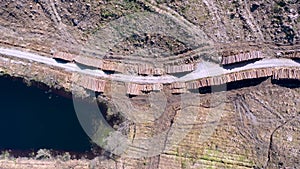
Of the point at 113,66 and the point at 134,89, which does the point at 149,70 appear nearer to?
the point at 134,89

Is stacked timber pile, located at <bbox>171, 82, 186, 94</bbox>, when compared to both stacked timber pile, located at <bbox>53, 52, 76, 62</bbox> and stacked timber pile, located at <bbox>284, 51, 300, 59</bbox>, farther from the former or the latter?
stacked timber pile, located at <bbox>53, 52, 76, 62</bbox>

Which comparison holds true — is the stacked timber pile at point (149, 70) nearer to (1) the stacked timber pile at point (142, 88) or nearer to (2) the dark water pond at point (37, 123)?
(1) the stacked timber pile at point (142, 88)

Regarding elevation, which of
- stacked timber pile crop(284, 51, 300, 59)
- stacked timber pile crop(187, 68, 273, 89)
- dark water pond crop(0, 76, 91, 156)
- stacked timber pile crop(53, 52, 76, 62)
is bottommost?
dark water pond crop(0, 76, 91, 156)

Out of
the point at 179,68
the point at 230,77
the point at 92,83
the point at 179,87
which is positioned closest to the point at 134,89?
the point at 92,83

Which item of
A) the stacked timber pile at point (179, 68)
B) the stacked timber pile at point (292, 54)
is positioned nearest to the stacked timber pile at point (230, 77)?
the stacked timber pile at point (179, 68)

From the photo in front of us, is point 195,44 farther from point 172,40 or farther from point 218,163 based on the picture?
point 218,163

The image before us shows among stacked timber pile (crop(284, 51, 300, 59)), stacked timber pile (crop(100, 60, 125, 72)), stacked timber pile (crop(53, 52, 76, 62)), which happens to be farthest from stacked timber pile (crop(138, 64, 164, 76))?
stacked timber pile (crop(284, 51, 300, 59))
